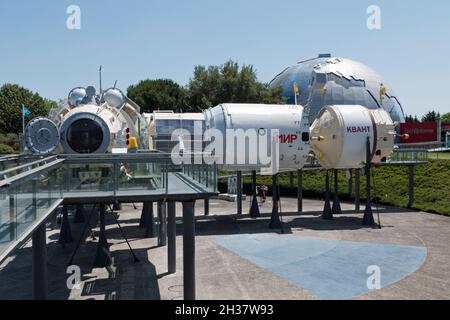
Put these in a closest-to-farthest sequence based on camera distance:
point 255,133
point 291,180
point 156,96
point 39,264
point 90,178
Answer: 1. point 39,264
2. point 90,178
3. point 255,133
4. point 291,180
5. point 156,96

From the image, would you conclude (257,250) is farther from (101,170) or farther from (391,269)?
(101,170)

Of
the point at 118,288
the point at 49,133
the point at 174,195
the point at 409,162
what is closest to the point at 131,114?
the point at 49,133

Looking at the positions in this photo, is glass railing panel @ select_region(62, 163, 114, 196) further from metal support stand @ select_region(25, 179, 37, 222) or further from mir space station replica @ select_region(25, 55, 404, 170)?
mir space station replica @ select_region(25, 55, 404, 170)

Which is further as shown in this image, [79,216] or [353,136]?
[79,216]

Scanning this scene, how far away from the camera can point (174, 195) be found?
1260 centimetres

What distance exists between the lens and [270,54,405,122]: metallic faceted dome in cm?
6650

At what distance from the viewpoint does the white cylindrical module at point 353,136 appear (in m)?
26.3

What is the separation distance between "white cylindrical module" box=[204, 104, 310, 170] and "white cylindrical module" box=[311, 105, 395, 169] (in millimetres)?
1814

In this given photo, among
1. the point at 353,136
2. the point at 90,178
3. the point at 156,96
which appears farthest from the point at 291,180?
the point at 156,96

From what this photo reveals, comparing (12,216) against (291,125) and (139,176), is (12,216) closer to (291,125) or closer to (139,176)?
(139,176)

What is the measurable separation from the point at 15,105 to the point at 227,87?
3376cm

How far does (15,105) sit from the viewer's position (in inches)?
2628

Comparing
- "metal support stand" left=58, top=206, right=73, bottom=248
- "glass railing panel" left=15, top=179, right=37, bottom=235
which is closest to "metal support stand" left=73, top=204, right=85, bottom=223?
"metal support stand" left=58, top=206, right=73, bottom=248

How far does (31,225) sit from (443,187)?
33627mm
